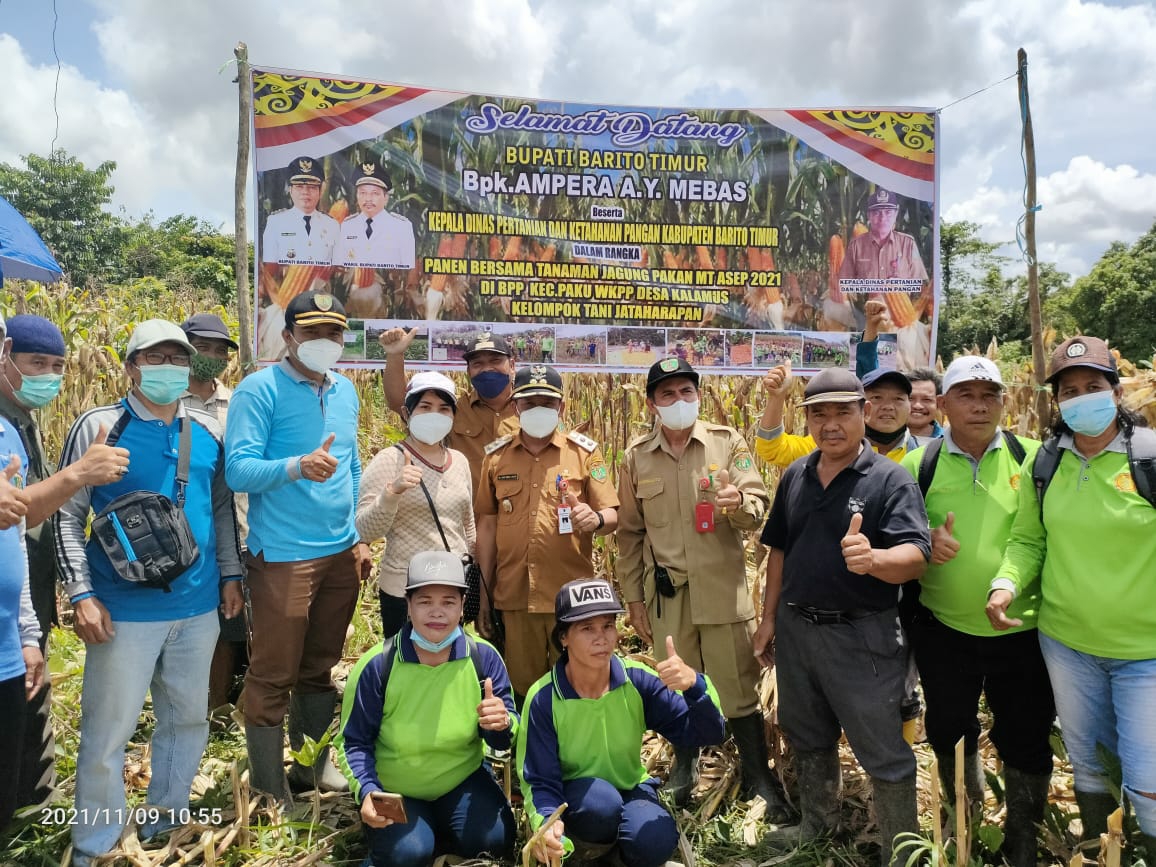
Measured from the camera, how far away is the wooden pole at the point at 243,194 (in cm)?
453

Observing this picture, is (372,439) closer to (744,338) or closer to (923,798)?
(744,338)

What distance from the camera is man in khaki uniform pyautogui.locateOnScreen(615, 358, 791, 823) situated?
11.4 ft

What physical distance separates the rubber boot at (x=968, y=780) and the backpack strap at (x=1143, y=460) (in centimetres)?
133

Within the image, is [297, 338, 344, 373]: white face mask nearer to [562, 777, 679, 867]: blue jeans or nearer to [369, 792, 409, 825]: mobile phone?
[369, 792, 409, 825]: mobile phone

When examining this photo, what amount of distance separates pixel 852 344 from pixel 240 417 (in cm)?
379

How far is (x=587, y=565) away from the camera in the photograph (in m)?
3.69

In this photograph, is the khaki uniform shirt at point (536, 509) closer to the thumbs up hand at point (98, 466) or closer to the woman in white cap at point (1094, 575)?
the thumbs up hand at point (98, 466)

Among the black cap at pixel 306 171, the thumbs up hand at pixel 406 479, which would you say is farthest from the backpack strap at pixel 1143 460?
the black cap at pixel 306 171

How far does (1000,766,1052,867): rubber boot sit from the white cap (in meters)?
1.54

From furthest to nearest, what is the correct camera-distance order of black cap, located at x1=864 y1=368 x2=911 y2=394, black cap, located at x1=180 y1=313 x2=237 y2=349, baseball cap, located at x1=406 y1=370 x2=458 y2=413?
1. black cap, located at x1=180 y1=313 x2=237 y2=349
2. baseball cap, located at x1=406 y1=370 x2=458 y2=413
3. black cap, located at x1=864 y1=368 x2=911 y2=394

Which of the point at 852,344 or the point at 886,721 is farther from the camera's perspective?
the point at 852,344

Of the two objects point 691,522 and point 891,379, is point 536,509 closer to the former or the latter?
point 691,522

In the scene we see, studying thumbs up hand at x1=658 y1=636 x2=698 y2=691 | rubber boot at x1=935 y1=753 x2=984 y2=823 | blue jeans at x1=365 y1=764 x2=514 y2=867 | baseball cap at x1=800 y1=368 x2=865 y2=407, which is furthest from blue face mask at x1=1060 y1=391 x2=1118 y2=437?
blue jeans at x1=365 y1=764 x2=514 y2=867

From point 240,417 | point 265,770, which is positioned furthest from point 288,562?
point 265,770
